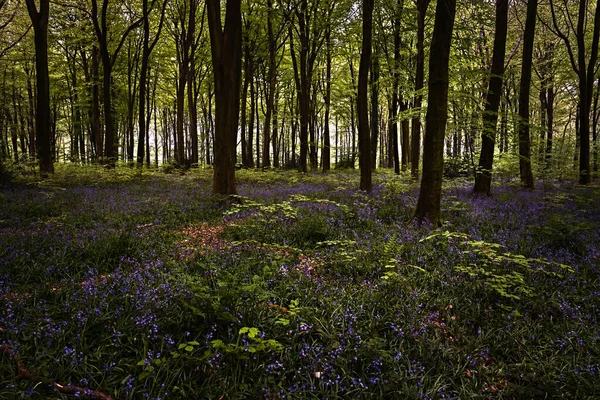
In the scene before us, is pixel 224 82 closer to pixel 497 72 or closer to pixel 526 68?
pixel 497 72

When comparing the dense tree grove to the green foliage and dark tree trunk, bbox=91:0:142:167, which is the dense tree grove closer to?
dark tree trunk, bbox=91:0:142:167

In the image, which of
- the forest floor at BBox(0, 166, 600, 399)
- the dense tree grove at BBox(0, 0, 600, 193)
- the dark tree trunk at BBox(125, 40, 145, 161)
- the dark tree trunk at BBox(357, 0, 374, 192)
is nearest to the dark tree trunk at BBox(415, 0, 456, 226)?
the dense tree grove at BBox(0, 0, 600, 193)

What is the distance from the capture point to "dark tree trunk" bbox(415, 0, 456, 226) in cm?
692

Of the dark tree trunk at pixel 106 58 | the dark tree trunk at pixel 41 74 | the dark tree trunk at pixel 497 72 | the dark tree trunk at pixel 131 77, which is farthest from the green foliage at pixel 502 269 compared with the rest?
the dark tree trunk at pixel 131 77

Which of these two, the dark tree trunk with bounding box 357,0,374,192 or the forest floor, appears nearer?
the forest floor

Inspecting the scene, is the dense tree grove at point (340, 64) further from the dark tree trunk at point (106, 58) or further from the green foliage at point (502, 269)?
the green foliage at point (502, 269)

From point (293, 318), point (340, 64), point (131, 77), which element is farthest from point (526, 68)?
point (131, 77)

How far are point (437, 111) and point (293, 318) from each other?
19.3 feet

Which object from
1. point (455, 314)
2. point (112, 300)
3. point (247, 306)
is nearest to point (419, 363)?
point (455, 314)

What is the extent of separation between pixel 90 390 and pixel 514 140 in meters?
14.9

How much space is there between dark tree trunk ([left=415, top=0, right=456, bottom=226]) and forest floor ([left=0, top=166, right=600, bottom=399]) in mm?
1281

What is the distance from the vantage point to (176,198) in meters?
11.1

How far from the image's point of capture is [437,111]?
23.0ft

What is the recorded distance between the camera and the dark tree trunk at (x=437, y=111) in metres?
6.92
